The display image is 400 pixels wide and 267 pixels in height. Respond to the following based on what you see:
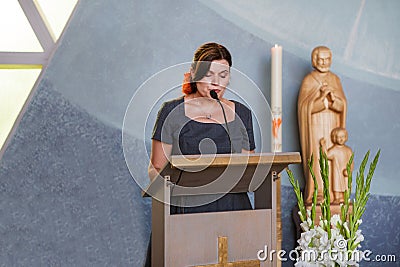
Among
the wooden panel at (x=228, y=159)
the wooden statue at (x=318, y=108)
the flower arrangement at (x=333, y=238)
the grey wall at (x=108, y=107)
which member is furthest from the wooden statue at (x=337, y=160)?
the flower arrangement at (x=333, y=238)

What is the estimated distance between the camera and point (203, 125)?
2822 mm

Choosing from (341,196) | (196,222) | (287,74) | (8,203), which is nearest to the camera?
(196,222)

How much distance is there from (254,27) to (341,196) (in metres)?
1.15

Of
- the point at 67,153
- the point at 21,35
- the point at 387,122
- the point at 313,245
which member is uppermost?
the point at 21,35

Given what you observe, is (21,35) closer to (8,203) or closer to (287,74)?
(8,203)

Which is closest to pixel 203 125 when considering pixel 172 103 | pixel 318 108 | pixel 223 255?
pixel 172 103

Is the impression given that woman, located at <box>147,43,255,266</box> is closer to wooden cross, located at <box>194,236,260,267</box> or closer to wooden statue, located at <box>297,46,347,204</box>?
wooden cross, located at <box>194,236,260,267</box>

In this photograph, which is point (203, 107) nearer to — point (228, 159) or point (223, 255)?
point (228, 159)

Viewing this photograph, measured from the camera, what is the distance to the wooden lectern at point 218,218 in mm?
2404

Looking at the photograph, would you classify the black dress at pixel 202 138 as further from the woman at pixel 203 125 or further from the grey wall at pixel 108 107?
the grey wall at pixel 108 107

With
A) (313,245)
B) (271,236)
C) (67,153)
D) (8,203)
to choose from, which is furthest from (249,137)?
(8,203)

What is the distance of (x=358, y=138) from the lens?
424cm

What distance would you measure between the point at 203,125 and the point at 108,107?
1.08m

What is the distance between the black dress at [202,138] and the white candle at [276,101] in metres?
0.77
